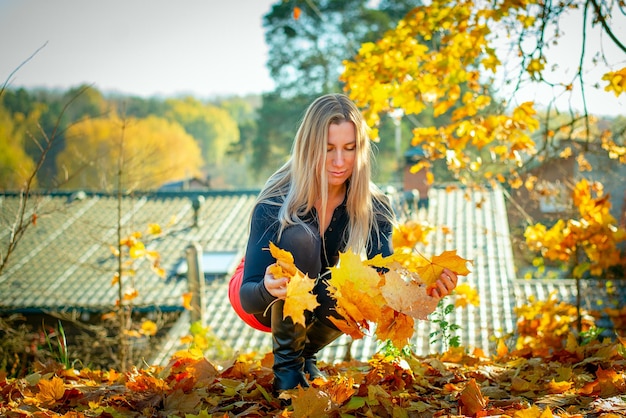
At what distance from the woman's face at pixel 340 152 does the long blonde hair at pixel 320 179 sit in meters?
0.02

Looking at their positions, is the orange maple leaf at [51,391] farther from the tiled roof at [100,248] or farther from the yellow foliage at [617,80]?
the tiled roof at [100,248]

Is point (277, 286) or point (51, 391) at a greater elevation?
point (277, 286)

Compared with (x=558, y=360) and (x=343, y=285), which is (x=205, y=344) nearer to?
(x=558, y=360)

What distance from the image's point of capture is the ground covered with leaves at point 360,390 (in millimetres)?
1960

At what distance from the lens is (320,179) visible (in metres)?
2.54

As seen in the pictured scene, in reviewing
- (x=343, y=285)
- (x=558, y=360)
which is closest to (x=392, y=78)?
(x=558, y=360)

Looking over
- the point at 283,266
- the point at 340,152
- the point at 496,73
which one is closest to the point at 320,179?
the point at 340,152

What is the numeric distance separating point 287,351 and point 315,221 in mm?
521

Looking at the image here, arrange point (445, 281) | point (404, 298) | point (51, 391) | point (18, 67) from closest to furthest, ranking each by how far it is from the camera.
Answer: point (404, 298)
point (445, 281)
point (51, 391)
point (18, 67)

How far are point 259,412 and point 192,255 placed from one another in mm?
8248

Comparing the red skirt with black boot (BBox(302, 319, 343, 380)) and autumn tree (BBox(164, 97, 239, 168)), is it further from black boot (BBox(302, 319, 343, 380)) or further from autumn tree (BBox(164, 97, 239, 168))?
autumn tree (BBox(164, 97, 239, 168))

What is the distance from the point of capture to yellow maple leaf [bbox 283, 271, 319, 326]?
6.36ft

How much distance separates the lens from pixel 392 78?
414 cm

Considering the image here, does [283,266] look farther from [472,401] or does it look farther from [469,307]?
[469,307]
